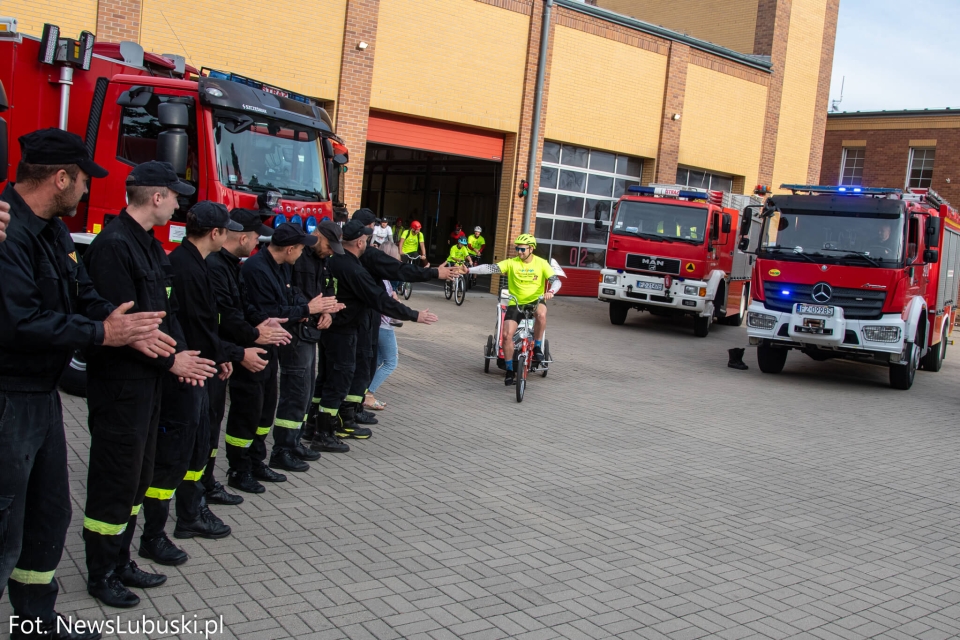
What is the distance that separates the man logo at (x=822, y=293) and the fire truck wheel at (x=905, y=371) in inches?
60.3

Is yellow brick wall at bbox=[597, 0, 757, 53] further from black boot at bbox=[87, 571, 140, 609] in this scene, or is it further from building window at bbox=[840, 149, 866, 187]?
black boot at bbox=[87, 571, 140, 609]

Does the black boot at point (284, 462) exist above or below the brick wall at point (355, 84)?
below

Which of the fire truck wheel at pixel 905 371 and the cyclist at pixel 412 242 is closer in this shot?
the fire truck wheel at pixel 905 371

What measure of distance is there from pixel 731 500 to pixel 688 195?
44.4ft

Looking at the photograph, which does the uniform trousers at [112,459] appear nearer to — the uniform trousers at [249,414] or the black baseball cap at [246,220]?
the uniform trousers at [249,414]

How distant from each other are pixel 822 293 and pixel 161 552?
11.1m

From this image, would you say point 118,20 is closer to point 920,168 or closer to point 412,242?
point 412,242

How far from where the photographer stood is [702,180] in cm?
2870

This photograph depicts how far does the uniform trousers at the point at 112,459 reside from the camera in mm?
4016

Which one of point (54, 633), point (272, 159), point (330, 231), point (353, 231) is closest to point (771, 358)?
point (272, 159)

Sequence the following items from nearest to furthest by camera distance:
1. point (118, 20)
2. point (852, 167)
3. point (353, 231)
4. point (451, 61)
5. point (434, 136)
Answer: point (353, 231), point (118, 20), point (451, 61), point (434, 136), point (852, 167)

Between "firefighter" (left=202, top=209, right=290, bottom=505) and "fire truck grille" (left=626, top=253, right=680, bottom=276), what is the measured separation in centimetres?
1399

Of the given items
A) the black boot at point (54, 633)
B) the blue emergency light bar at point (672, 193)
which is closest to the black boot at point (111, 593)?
the black boot at point (54, 633)

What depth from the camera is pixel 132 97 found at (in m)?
9.38
